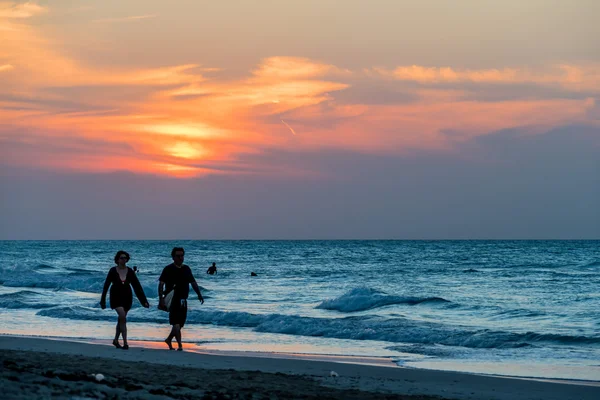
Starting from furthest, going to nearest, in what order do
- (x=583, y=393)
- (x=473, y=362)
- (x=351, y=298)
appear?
(x=351, y=298) → (x=473, y=362) → (x=583, y=393)

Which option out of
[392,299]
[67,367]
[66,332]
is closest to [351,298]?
[392,299]

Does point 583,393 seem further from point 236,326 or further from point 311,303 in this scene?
point 311,303

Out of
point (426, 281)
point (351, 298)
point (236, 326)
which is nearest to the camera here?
point (236, 326)

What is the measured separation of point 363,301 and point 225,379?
16.2 meters

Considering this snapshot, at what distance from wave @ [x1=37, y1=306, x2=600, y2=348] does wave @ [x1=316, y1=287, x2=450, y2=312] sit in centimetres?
370

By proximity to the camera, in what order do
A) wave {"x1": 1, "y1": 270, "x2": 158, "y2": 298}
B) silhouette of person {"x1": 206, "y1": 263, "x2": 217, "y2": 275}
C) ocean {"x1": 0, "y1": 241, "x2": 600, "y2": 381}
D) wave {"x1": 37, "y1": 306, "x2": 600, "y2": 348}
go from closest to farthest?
ocean {"x1": 0, "y1": 241, "x2": 600, "y2": 381}, wave {"x1": 37, "y1": 306, "x2": 600, "y2": 348}, wave {"x1": 1, "y1": 270, "x2": 158, "y2": 298}, silhouette of person {"x1": 206, "y1": 263, "x2": 217, "y2": 275}

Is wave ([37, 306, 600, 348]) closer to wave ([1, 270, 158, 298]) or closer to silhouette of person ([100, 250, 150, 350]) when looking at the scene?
silhouette of person ([100, 250, 150, 350])

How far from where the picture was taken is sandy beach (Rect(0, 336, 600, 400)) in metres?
7.27

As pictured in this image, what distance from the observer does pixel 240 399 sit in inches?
302

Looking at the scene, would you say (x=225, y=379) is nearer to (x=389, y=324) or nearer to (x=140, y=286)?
(x=140, y=286)

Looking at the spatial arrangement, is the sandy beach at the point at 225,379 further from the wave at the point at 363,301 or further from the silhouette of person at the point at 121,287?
the wave at the point at 363,301

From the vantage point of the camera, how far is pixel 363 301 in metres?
25.2

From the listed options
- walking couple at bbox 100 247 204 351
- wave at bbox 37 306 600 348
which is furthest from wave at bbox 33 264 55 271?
walking couple at bbox 100 247 204 351

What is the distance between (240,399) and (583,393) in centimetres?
504
